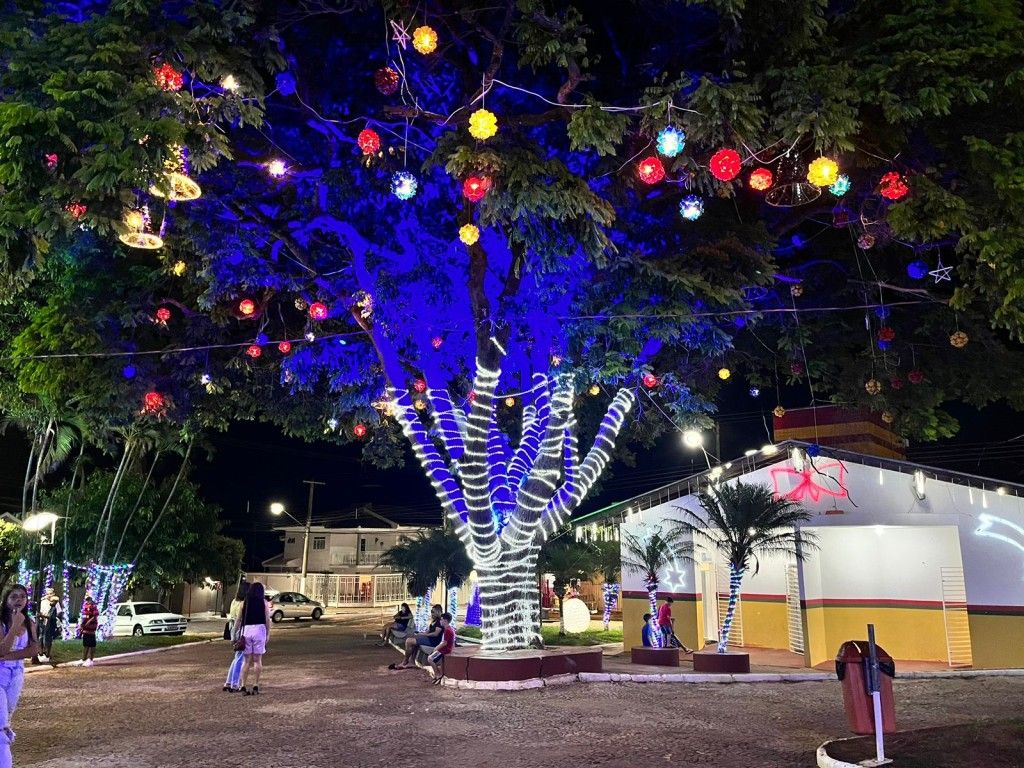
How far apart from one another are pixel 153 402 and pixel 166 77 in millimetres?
8153

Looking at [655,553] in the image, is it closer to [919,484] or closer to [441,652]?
[919,484]

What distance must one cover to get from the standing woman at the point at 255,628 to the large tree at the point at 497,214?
3.88 meters

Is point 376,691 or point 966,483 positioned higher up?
point 966,483

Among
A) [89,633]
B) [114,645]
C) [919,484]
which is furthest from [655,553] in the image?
[114,645]

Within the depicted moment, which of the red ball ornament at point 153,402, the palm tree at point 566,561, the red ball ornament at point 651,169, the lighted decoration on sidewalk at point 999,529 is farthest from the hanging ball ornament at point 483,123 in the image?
the palm tree at point 566,561

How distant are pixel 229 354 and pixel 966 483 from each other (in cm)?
1471

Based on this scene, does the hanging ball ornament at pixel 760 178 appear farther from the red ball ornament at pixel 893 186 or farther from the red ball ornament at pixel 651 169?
the red ball ornament at pixel 893 186

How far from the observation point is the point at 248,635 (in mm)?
11094

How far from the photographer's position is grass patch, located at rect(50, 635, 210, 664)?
18.3 meters

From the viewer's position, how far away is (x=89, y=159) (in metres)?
7.95

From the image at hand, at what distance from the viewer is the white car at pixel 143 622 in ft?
89.5

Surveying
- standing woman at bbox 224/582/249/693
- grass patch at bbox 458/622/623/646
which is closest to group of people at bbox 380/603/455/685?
standing woman at bbox 224/582/249/693

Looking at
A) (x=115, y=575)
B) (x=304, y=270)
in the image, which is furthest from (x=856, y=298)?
(x=115, y=575)

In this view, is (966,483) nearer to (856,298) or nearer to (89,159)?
(856,298)
